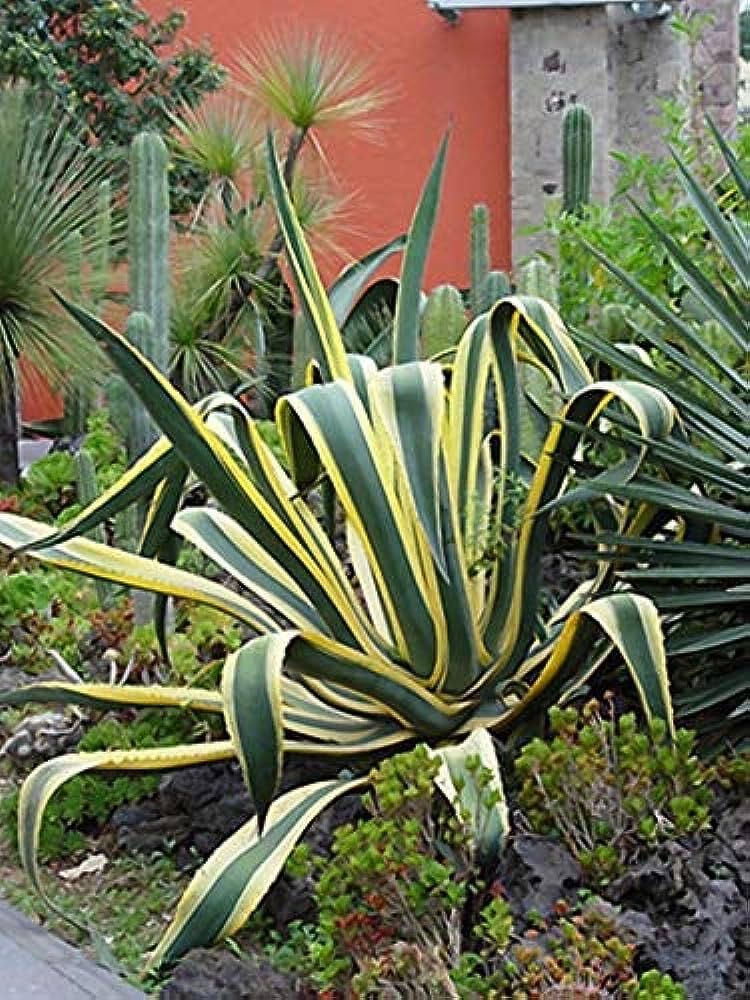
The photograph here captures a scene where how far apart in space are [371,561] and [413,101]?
319 inches

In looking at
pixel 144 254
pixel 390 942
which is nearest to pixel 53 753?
pixel 390 942

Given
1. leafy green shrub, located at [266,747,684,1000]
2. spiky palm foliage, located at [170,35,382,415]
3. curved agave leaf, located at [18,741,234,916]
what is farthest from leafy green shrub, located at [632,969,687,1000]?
spiky palm foliage, located at [170,35,382,415]

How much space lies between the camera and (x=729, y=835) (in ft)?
9.40

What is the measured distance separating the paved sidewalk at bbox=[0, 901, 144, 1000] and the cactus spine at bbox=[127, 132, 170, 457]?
2.29 m

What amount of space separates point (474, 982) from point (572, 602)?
1338 mm

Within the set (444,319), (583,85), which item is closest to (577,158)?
(444,319)

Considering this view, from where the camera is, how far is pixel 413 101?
10.8m

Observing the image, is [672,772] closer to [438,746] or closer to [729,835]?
[729,835]

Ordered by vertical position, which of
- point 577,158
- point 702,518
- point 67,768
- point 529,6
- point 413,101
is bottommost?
point 67,768

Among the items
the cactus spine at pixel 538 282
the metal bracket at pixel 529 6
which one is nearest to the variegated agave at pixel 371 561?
the cactus spine at pixel 538 282

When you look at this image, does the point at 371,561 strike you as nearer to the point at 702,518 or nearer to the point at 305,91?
the point at 702,518

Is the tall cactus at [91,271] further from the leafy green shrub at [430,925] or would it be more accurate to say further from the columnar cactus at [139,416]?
the leafy green shrub at [430,925]

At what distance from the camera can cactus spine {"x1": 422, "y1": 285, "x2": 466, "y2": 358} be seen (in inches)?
203

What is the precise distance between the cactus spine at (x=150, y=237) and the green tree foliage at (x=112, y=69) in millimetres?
4094
